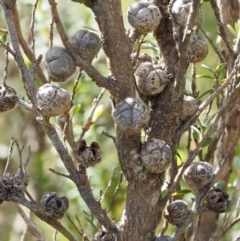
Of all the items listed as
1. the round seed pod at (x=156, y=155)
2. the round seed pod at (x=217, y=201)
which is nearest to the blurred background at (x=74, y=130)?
the round seed pod at (x=217, y=201)

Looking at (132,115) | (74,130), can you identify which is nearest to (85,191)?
(132,115)

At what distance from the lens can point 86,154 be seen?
3.49 feet

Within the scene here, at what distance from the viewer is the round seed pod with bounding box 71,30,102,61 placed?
1.01 metres

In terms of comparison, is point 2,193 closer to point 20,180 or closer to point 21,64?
point 20,180

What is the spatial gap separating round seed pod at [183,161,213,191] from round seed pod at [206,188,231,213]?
2 cm

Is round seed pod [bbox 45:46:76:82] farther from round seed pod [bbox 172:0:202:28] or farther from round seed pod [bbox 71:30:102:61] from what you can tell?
round seed pod [bbox 172:0:202:28]

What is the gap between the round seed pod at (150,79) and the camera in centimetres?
108

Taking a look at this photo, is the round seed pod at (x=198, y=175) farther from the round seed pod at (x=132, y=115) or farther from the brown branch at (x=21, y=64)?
the brown branch at (x=21, y=64)

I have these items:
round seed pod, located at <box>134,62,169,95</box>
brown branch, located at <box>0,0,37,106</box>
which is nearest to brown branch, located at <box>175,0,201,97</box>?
round seed pod, located at <box>134,62,169,95</box>

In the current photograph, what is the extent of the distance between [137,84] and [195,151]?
0.51 ft

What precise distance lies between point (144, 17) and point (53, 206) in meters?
0.35

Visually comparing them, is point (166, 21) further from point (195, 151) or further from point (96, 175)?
point (96, 175)

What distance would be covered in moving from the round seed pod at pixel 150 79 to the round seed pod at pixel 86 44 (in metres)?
0.10

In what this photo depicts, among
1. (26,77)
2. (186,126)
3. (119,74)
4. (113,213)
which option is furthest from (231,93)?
(113,213)
